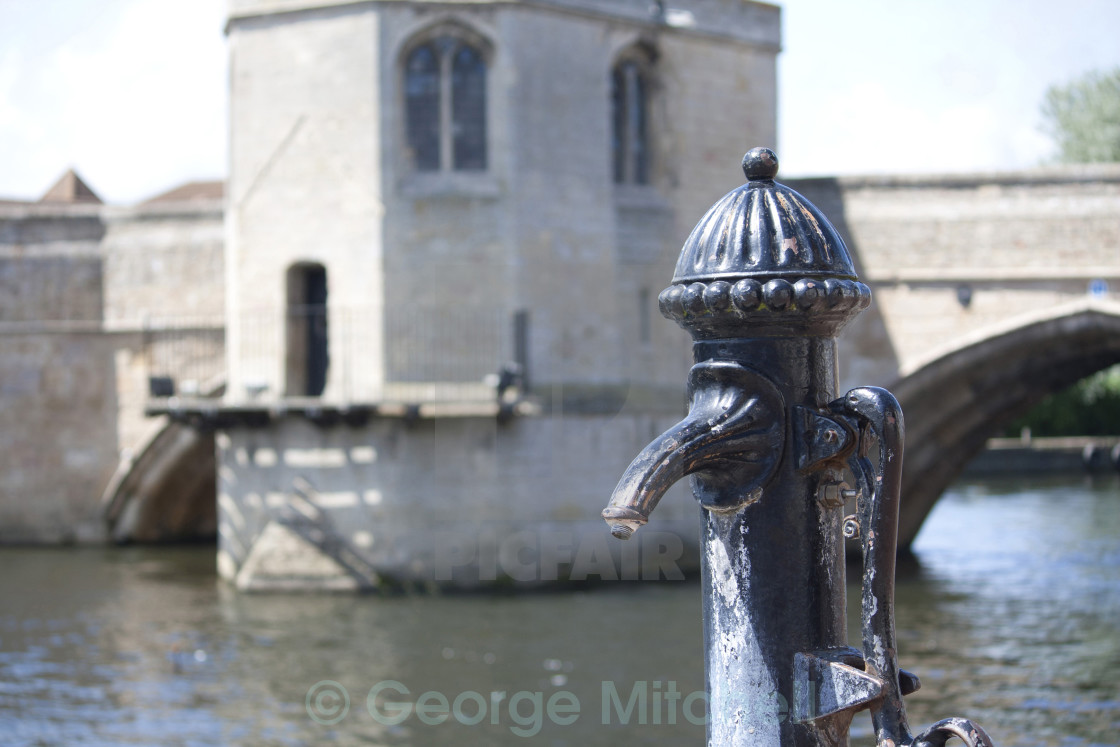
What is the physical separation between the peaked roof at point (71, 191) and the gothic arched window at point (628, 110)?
44.9 ft

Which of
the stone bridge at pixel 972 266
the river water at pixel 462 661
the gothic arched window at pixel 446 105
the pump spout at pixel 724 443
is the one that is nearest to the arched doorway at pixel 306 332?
the gothic arched window at pixel 446 105

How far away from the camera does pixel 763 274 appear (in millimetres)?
1914

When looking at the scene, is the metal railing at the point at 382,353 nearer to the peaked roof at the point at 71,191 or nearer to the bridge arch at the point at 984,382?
the bridge arch at the point at 984,382

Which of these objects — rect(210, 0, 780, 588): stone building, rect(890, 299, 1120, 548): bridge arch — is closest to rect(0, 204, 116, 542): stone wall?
rect(210, 0, 780, 588): stone building

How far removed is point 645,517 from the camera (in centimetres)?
171

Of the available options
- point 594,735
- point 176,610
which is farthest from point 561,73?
point 594,735

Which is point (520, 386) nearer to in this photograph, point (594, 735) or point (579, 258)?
point (579, 258)

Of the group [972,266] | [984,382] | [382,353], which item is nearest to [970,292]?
[972,266]

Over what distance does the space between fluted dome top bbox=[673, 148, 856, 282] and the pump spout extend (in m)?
0.15

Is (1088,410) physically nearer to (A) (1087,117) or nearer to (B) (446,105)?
(A) (1087,117)

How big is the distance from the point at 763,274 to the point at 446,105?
1344cm

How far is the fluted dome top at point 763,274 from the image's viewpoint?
74.5 inches

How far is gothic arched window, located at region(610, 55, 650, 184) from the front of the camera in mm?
15953

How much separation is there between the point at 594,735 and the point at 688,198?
8.49 m
